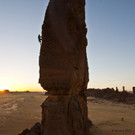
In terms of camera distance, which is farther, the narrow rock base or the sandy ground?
the sandy ground

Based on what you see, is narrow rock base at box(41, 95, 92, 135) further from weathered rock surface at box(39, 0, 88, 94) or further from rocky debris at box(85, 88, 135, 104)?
rocky debris at box(85, 88, 135, 104)

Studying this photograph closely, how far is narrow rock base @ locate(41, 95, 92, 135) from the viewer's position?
6582 millimetres

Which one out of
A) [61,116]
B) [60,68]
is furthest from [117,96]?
[60,68]

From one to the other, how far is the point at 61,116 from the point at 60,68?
61.2 inches

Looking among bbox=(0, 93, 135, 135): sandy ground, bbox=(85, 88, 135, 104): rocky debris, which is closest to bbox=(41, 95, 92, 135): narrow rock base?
bbox=(0, 93, 135, 135): sandy ground

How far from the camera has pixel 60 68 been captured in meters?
6.60

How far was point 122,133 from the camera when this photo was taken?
10.1 meters

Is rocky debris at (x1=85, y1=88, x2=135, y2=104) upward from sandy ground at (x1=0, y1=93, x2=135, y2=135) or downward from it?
upward

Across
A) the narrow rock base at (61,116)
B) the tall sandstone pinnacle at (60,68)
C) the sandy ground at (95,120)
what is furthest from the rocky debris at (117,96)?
the tall sandstone pinnacle at (60,68)

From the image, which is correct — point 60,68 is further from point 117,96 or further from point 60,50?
point 117,96

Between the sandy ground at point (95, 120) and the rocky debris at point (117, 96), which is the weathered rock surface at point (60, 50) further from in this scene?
the rocky debris at point (117, 96)

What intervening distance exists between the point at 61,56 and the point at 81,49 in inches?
54.3

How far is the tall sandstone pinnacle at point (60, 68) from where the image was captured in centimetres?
661

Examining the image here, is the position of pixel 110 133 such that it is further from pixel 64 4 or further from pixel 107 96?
pixel 107 96
